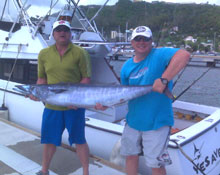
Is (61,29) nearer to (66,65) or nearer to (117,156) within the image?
(66,65)

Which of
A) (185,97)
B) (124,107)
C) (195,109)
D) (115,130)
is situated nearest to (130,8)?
(124,107)

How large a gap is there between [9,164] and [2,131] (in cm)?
132

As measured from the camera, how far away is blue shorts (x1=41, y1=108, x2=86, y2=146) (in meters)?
2.52

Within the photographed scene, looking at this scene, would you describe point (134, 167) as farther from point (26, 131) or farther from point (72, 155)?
point (26, 131)

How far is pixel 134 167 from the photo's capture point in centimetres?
235

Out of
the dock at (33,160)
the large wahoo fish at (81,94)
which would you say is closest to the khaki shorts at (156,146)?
the large wahoo fish at (81,94)

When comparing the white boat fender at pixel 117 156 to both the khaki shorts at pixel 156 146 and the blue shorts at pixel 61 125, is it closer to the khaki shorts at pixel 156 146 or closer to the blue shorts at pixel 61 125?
the blue shorts at pixel 61 125

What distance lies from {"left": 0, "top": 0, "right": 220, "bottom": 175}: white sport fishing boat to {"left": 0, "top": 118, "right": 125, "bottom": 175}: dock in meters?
0.29

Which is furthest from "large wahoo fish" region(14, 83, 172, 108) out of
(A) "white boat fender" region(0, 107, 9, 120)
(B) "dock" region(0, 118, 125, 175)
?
(A) "white boat fender" region(0, 107, 9, 120)

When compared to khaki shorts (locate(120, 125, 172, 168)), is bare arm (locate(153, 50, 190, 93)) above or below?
above

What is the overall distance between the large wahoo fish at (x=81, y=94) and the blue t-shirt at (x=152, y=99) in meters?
0.12

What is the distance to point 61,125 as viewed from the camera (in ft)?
8.36

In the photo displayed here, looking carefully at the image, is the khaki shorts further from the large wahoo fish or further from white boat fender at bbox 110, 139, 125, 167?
white boat fender at bbox 110, 139, 125, 167

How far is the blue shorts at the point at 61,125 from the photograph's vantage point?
2516 millimetres
